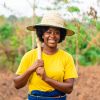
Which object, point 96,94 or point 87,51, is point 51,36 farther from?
point 87,51

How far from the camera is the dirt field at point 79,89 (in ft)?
24.7

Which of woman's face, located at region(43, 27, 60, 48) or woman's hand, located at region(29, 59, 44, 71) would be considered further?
woman's face, located at region(43, 27, 60, 48)

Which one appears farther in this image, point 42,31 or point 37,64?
point 42,31

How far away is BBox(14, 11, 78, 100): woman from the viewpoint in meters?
3.32

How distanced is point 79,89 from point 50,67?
14.9 ft

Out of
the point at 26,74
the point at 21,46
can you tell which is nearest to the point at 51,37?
the point at 26,74

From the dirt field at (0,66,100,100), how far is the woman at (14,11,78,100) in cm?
405

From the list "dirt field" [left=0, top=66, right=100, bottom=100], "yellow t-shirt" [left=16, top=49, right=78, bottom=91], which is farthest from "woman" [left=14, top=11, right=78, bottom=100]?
"dirt field" [left=0, top=66, right=100, bottom=100]

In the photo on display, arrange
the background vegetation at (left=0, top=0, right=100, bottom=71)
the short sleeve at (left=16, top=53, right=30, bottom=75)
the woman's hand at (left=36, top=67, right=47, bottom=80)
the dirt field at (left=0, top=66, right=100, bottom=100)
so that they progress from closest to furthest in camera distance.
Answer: the woman's hand at (left=36, top=67, right=47, bottom=80) → the short sleeve at (left=16, top=53, right=30, bottom=75) → the dirt field at (left=0, top=66, right=100, bottom=100) → the background vegetation at (left=0, top=0, right=100, bottom=71)

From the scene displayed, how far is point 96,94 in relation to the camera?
24.9 ft

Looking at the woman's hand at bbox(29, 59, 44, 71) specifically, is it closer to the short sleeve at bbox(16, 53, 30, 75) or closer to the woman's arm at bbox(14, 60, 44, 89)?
the woman's arm at bbox(14, 60, 44, 89)

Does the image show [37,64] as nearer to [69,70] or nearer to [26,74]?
[26,74]

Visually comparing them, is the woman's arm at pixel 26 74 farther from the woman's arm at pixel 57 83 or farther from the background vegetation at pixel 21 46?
the background vegetation at pixel 21 46

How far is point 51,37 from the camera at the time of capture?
3404 mm
